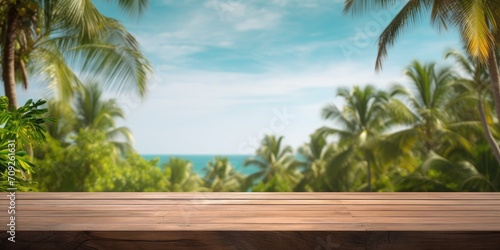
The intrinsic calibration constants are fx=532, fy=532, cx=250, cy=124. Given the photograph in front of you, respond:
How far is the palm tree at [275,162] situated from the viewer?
20703 mm

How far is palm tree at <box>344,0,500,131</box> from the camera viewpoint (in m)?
6.23

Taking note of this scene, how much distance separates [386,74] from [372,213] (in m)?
50.9

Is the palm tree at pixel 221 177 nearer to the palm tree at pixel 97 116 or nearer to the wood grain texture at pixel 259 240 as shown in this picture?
the palm tree at pixel 97 116

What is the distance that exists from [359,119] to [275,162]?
5183 millimetres

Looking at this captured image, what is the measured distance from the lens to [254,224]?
1413mm

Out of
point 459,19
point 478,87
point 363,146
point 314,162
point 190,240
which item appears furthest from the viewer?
point 314,162

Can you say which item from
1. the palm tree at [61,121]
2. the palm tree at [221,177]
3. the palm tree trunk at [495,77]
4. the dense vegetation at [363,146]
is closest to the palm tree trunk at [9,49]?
the dense vegetation at [363,146]

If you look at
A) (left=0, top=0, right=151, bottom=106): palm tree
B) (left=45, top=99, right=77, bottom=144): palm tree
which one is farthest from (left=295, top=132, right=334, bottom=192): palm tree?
(left=0, top=0, right=151, bottom=106): palm tree

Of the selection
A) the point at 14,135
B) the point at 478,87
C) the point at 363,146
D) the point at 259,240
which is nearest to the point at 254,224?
the point at 259,240

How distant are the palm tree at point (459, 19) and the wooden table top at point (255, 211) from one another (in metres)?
4.60

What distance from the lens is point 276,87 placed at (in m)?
51.8

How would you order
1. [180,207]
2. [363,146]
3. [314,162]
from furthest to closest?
[314,162] → [363,146] → [180,207]

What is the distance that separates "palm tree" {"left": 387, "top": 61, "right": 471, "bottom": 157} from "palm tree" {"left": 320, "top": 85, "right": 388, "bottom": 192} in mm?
1292

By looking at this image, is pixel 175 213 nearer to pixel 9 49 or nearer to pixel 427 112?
pixel 9 49
